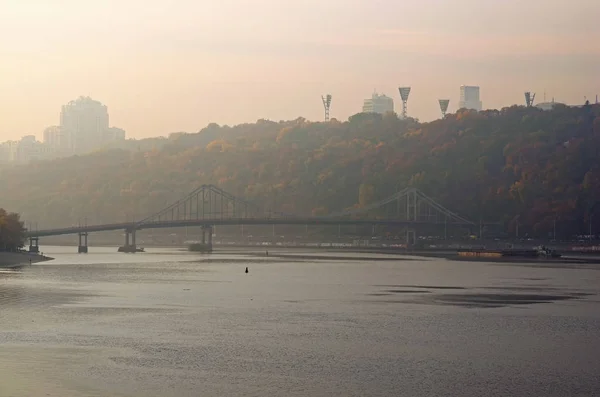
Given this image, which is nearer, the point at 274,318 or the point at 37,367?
the point at 37,367

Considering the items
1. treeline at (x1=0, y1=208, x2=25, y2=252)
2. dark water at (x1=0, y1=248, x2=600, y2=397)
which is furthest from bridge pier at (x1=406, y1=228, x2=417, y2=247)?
dark water at (x1=0, y1=248, x2=600, y2=397)

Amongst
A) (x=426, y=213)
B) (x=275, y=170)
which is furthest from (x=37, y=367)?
(x=275, y=170)

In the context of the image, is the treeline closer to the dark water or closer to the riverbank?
the riverbank

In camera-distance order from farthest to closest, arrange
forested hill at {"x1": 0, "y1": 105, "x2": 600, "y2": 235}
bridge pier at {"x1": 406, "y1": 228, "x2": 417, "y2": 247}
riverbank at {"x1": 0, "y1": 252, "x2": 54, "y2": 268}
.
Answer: forested hill at {"x1": 0, "y1": 105, "x2": 600, "y2": 235} → bridge pier at {"x1": 406, "y1": 228, "x2": 417, "y2": 247} → riverbank at {"x1": 0, "y1": 252, "x2": 54, "y2": 268}

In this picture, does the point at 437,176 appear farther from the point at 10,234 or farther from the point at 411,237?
the point at 10,234

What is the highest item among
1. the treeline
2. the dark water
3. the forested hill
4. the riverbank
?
the forested hill

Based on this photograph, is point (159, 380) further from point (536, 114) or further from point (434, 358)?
point (536, 114)
